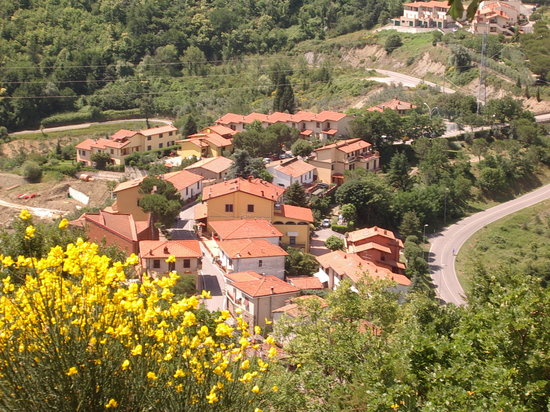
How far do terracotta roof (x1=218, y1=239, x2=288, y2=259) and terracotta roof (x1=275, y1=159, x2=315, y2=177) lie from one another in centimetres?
841

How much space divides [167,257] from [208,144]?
19.3 metres

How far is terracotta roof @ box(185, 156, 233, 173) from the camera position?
1421 inches

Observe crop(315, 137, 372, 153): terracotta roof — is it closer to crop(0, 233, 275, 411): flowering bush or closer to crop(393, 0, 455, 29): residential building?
crop(0, 233, 275, 411): flowering bush

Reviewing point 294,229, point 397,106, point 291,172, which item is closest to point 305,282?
point 294,229

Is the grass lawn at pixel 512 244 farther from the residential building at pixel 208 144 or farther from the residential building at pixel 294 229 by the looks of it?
the residential building at pixel 208 144

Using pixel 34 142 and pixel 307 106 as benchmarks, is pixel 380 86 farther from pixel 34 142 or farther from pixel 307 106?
pixel 34 142

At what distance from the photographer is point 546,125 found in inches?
1825

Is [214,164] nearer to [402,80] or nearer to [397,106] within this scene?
[397,106]

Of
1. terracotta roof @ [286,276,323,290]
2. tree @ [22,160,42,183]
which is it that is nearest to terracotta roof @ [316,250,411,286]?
terracotta roof @ [286,276,323,290]

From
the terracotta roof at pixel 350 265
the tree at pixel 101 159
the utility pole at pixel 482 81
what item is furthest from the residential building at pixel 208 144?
the utility pole at pixel 482 81

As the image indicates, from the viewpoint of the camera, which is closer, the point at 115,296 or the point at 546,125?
the point at 115,296

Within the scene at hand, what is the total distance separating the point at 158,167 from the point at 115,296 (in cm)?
Result: 3400

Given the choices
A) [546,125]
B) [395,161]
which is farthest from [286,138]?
[546,125]

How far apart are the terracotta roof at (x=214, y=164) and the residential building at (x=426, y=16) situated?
37.7m
